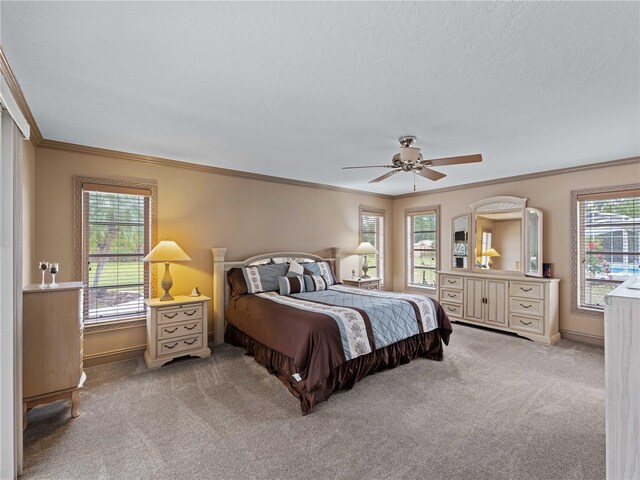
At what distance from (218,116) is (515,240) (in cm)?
478

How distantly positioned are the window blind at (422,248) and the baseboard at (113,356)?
5.06 meters

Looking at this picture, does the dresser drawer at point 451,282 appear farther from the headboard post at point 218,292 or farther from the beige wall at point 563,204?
the headboard post at point 218,292

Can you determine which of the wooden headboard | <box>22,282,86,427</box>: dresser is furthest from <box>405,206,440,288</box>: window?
<box>22,282,86,427</box>: dresser

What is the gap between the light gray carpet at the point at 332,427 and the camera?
200 centimetres

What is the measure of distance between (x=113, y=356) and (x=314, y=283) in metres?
2.62

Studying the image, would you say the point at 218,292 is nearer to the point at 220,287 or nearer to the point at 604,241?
the point at 220,287

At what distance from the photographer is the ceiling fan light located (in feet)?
10.4

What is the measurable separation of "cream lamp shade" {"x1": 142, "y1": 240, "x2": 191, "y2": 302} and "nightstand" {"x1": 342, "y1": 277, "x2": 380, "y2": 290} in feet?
9.97

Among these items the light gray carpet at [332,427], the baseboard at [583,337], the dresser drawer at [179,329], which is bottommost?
the light gray carpet at [332,427]

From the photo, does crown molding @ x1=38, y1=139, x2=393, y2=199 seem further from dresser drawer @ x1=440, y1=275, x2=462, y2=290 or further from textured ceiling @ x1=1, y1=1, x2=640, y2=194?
dresser drawer @ x1=440, y1=275, x2=462, y2=290

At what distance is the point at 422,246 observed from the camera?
21.6ft

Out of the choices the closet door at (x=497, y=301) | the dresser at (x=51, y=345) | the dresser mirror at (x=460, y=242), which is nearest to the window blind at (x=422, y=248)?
A: the dresser mirror at (x=460, y=242)

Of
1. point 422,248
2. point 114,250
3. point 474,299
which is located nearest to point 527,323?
point 474,299

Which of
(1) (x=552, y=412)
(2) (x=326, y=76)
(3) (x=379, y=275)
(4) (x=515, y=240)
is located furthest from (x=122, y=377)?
(4) (x=515, y=240)
